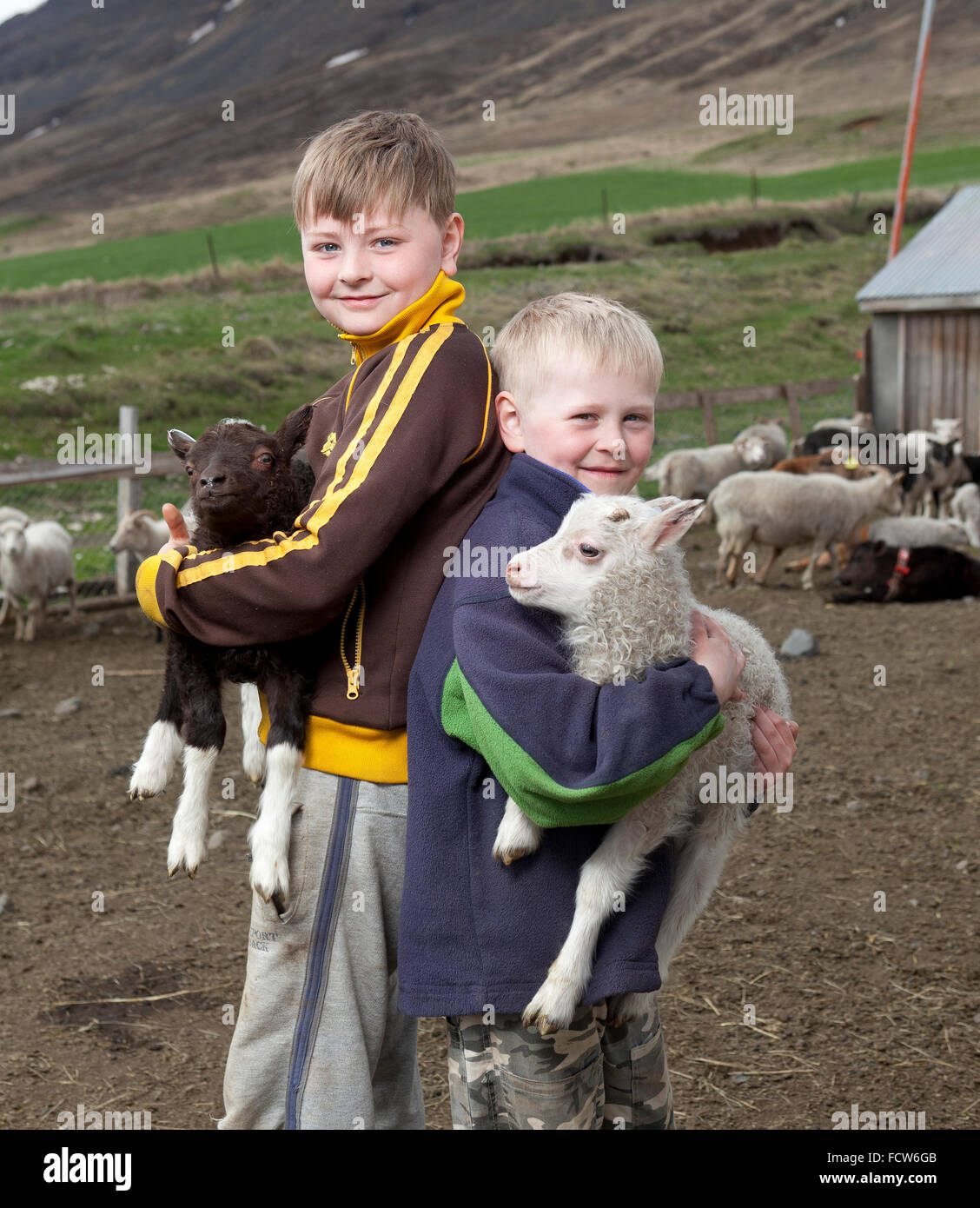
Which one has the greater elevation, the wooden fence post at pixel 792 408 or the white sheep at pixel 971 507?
the wooden fence post at pixel 792 408

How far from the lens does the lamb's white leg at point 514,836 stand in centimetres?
206

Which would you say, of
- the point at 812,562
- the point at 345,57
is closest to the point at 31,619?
the point at 812,562

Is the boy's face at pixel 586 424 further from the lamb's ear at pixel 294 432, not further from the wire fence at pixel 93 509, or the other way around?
the wire fence at pixel 93 509

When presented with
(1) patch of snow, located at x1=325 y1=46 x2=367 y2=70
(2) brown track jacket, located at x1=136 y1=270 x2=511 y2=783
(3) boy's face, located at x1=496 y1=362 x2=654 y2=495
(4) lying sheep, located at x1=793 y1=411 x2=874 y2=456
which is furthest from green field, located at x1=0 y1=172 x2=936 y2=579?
(1) patch of snow, located at x1=325 y1=46 x2=367 y2=70

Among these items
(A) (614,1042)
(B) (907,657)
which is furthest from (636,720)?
(B) (907,657)

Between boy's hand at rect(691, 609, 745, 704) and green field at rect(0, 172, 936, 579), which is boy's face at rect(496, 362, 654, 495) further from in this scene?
green field at rect(0, 172, 936, 579)

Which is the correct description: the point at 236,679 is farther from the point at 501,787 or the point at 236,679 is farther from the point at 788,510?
the point at 788,510

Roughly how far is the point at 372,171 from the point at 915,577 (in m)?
9.37

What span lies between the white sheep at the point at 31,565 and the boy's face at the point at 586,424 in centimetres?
858

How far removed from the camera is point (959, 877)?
5.25 meters

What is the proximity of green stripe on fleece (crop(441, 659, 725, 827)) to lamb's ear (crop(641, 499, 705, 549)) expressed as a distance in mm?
355

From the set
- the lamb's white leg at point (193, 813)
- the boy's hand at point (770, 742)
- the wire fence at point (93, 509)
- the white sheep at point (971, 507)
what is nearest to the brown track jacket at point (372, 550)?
the lamb's white leg at point (193, 813)

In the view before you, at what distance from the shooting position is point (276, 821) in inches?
87.9
